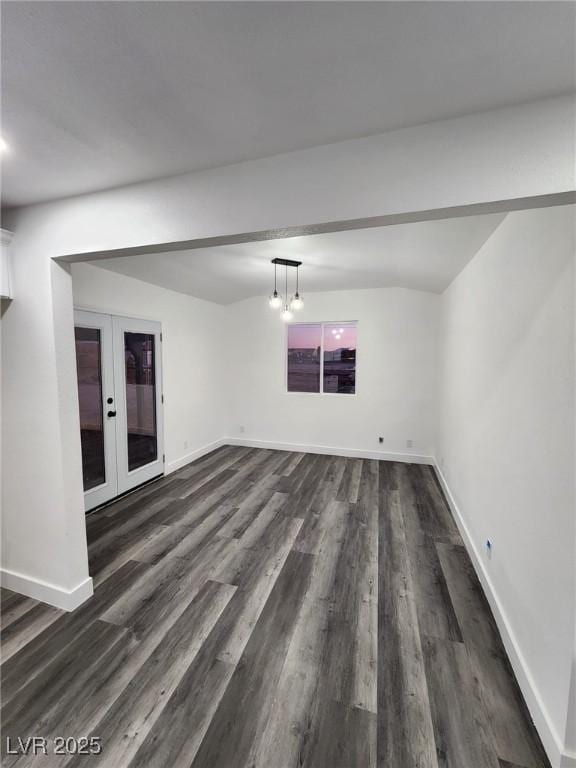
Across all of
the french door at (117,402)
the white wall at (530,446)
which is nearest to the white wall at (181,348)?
the french door at (117,402)

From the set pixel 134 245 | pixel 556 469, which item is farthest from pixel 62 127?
pixel 556 469

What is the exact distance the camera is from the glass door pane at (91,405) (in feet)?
10.3

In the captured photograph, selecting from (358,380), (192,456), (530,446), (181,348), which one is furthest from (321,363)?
(530,446)

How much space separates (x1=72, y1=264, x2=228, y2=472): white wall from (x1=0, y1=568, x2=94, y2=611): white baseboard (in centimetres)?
211

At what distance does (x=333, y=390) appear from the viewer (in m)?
5.21

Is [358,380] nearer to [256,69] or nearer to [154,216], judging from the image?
[154,216]

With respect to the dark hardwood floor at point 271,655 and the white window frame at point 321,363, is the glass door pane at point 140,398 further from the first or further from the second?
the white window frame at point 321,363

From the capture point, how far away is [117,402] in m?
3.50

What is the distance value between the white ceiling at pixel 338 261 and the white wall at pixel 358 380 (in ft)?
1.28

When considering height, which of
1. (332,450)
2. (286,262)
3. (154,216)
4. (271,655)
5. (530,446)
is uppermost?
(286,262)

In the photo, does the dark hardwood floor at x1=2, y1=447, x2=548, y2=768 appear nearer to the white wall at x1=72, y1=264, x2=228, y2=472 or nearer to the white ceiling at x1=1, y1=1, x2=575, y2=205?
the white wall at x1=72, y1=264, x2=228, y2=472

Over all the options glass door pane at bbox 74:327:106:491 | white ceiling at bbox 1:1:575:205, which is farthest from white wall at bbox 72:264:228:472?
white ceiling at bbox 1:1:575:205

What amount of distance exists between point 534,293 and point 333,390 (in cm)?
372

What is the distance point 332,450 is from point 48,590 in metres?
3.89
